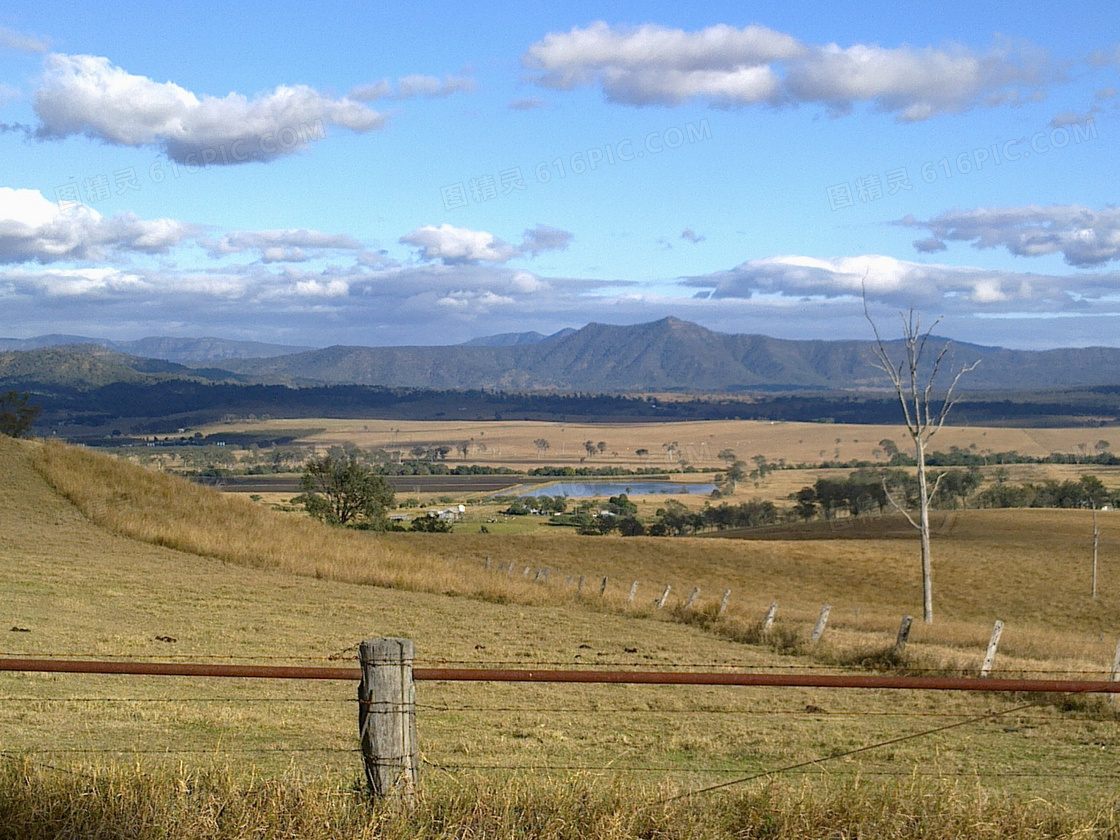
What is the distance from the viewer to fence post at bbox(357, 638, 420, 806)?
503cm

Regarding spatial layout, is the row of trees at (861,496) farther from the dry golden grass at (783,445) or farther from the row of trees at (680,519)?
the dry golden grass at (783,445)

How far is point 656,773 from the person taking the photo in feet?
28.3

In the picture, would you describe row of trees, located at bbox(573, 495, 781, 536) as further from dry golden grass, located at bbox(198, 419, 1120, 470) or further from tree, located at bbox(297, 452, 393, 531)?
dry golden grass, located at bbox(198, 419, 1120, 470)

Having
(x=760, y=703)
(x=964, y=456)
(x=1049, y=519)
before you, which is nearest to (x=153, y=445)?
(x=964, y=456)

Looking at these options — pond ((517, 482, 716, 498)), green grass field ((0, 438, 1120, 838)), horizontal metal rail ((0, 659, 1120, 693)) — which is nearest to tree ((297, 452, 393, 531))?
green grass field ((0, 438, 1120, 838))

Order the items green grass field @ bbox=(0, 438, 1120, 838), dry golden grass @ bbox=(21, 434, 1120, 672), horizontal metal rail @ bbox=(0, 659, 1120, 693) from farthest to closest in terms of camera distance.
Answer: dry golden grass @ bbox=(21, 434, 1120, 672) < green grass field @ bbox=(0, 438, 1120, 838) < horizontal metal rail @ bbox=(0, 659, 1120, 693)

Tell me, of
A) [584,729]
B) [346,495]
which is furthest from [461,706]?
[346,495]

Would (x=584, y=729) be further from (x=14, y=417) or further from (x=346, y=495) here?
(x=14, y=417)

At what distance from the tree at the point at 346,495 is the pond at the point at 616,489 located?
5160 centimetres

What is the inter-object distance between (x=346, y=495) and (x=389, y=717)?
5647 cm

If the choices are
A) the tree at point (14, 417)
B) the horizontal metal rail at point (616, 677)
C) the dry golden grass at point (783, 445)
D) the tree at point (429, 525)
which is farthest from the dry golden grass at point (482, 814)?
the dry golden grass at point (783, 445)

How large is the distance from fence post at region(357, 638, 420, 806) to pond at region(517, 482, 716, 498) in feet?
352

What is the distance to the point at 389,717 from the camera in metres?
5.04

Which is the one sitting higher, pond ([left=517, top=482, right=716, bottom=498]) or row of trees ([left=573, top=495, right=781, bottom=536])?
row of trees ([left=573, top=495, right=781, bottom=536])
